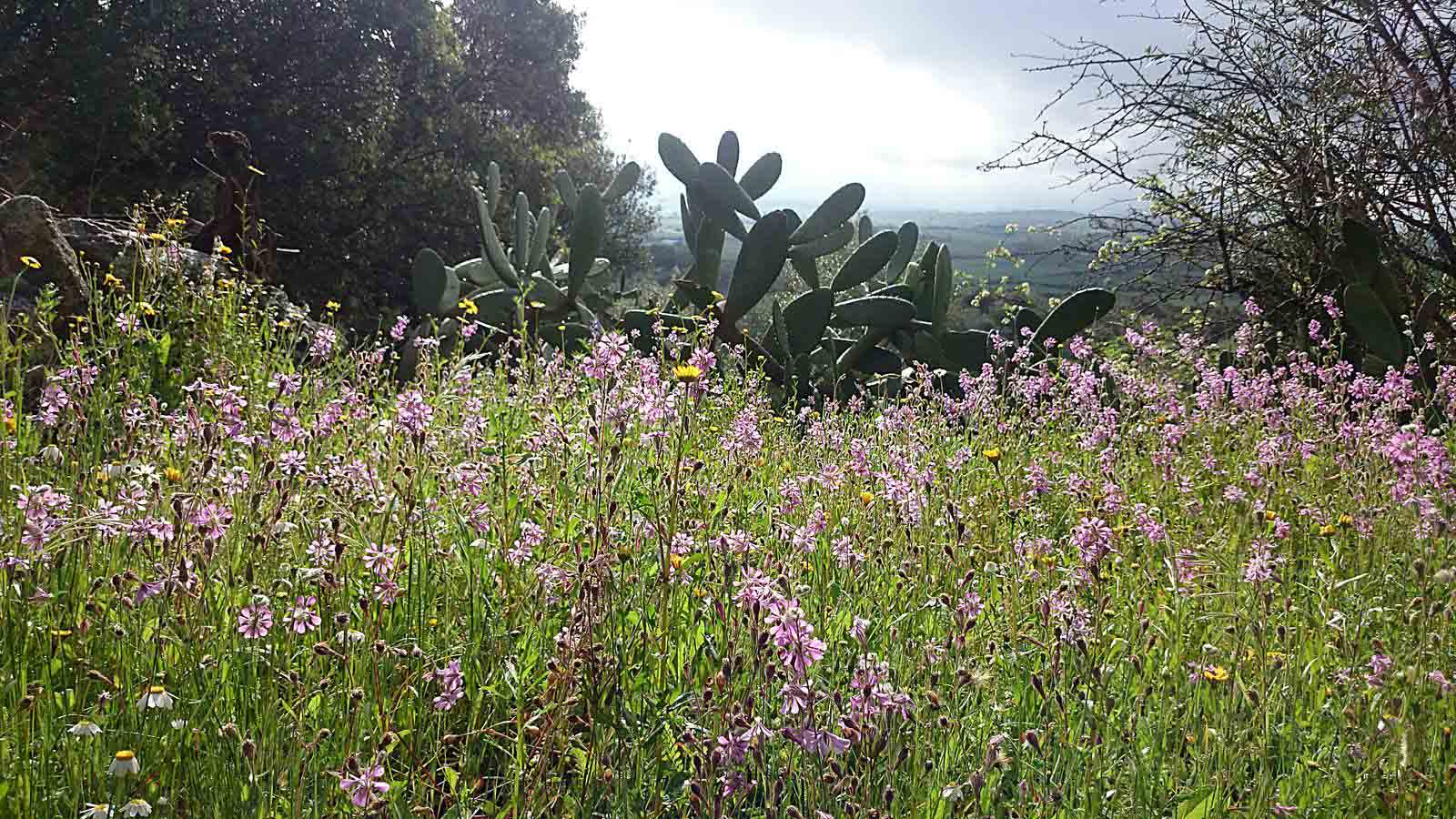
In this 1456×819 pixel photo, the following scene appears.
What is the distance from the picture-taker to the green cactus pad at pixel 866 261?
281 inches

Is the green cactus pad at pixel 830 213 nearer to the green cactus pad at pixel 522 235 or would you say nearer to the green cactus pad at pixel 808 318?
the green cactus pad at pixel 808 318

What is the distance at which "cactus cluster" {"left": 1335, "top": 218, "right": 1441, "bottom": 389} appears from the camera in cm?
584

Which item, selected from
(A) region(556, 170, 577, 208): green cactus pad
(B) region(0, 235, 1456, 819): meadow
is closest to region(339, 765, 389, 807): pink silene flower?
(B) region(0, 235, 1456, 819): meadow

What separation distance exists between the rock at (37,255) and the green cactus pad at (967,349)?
5.03m

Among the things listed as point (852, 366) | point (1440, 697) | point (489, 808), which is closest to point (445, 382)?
point (489, 808)

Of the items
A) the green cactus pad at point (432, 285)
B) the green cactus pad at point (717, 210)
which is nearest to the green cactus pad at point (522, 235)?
the green cactus pad at point (432, 285)

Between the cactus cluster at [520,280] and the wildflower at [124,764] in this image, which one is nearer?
the wildflower at [124,764]

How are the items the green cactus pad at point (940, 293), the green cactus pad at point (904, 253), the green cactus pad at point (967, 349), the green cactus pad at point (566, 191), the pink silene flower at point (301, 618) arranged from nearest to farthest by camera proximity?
1. the pink silene flower at point (301, 618)
2. the green cactus pad at point (967, 349)
3. the green cactus pad at point (940, 293)
4. the green cactus pad at point (904, 253)
5. the green cactus pad at point (566, 191)

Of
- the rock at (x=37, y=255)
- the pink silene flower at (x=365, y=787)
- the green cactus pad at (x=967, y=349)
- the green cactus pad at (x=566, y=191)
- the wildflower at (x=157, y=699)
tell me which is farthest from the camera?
the green cactus pad at (x=566, y=191)

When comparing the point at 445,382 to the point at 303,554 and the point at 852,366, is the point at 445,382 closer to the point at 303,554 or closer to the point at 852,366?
the point at 303,554

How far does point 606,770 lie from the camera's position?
1.58m

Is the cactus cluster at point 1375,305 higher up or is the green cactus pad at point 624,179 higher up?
the green cactus pad at point 624,179

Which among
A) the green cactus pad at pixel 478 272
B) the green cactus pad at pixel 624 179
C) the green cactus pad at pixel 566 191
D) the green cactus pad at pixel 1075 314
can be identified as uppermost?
the green cactus pad at pixel 624 179

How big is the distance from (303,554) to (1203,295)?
25.3 ft
